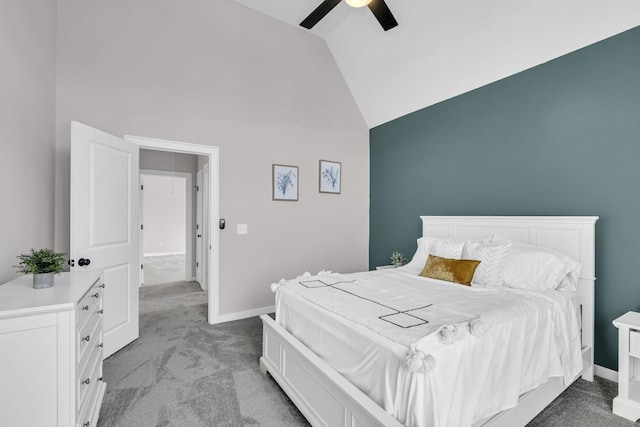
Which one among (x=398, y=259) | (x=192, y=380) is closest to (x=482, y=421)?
(x=192, y=380)

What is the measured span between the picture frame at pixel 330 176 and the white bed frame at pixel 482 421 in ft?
6.18

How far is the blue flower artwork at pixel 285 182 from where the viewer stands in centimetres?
418

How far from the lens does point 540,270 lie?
246 centimetres

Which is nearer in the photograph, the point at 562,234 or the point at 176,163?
the point at 562,234

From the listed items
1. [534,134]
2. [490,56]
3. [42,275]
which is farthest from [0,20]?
[534,134]

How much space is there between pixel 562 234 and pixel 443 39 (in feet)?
7.46

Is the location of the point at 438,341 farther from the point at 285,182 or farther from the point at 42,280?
the point at 285,182

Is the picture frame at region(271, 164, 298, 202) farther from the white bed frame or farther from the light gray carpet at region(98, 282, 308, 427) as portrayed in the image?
the white bed frame

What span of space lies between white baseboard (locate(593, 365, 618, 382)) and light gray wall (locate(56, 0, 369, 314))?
2939mm

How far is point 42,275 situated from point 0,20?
158 centimetres

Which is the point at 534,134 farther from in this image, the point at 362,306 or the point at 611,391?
the point at 362,306

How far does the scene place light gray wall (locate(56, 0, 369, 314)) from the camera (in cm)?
310

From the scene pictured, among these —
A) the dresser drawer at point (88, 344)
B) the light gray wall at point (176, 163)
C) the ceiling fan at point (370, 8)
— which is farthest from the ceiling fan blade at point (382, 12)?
the light gray wall at point (176, 163)

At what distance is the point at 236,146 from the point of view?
390cm
